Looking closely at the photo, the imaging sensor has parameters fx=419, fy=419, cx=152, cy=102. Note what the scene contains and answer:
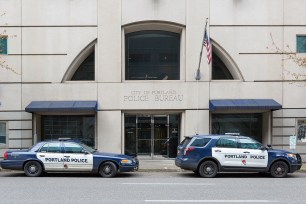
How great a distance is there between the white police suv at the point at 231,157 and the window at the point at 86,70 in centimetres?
818

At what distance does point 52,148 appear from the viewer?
16.0 m

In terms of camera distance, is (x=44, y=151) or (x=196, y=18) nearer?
(x=44, y=151)

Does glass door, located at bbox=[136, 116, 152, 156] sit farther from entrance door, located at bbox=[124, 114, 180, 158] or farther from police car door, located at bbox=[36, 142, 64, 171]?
police car door, located at bbox=[36, 142, 64, 171]

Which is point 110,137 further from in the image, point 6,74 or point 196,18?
point 196,18

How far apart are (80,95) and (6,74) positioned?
3.94 metres

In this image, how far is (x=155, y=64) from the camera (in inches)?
878

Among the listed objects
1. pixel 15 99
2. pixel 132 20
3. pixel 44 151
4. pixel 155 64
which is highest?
pixel 132 20

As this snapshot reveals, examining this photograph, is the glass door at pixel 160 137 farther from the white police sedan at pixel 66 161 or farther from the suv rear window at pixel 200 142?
the white police sedan at pixel 66 161

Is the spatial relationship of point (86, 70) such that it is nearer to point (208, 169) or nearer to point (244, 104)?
point (244, 104)

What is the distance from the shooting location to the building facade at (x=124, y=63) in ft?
70.4

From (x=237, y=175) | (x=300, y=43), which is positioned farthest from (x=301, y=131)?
(x=237, y=175)

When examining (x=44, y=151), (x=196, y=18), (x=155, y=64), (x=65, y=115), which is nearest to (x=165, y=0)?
(x=196, y=18)

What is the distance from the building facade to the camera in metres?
21.5
